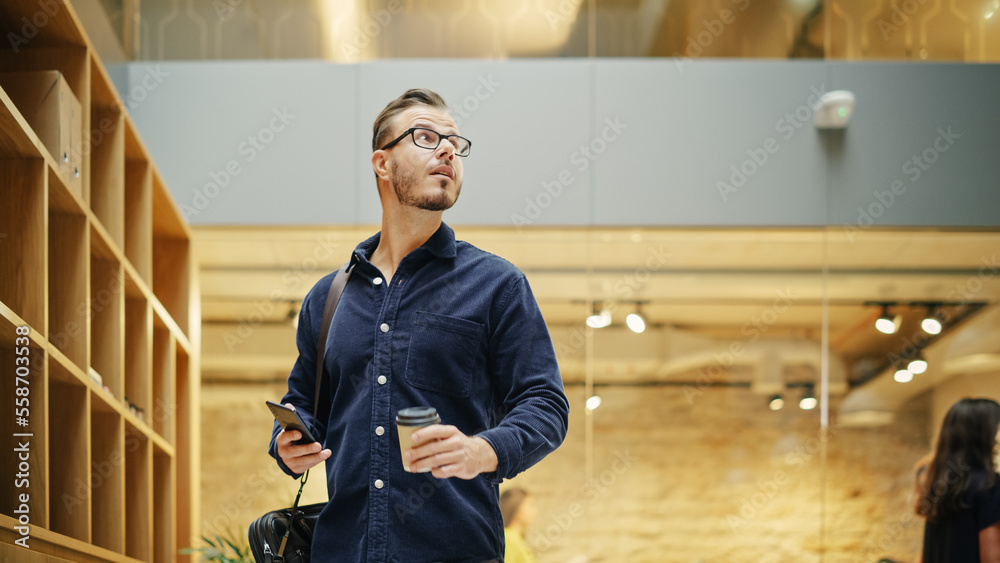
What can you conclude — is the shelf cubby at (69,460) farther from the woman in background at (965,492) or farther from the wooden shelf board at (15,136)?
the woman in background at (965,492)

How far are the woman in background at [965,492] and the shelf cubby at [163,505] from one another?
286 cm

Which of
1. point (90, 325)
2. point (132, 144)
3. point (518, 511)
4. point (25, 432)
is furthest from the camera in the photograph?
point (518, 511)

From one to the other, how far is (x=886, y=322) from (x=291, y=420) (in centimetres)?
417

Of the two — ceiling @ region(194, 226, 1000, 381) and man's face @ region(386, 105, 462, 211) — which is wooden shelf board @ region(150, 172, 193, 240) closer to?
ceiling @ region(194, 226, 1000, 381)

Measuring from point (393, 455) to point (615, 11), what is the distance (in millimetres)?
3981

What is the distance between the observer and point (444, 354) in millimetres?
1227

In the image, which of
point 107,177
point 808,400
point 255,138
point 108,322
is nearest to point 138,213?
point 107,177

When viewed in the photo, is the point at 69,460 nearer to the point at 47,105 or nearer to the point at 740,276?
the point at 47,105

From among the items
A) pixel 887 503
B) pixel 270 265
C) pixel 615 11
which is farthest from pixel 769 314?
pixel 270 265

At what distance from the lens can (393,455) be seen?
120 centimetres

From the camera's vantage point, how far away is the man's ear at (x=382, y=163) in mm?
1375

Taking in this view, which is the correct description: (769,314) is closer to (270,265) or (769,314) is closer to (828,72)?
(828,72)

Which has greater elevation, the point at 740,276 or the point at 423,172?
the point at 740,276

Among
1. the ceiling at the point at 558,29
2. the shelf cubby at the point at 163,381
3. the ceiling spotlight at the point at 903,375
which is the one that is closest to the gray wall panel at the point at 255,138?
the ceiling at the point at 558,29
